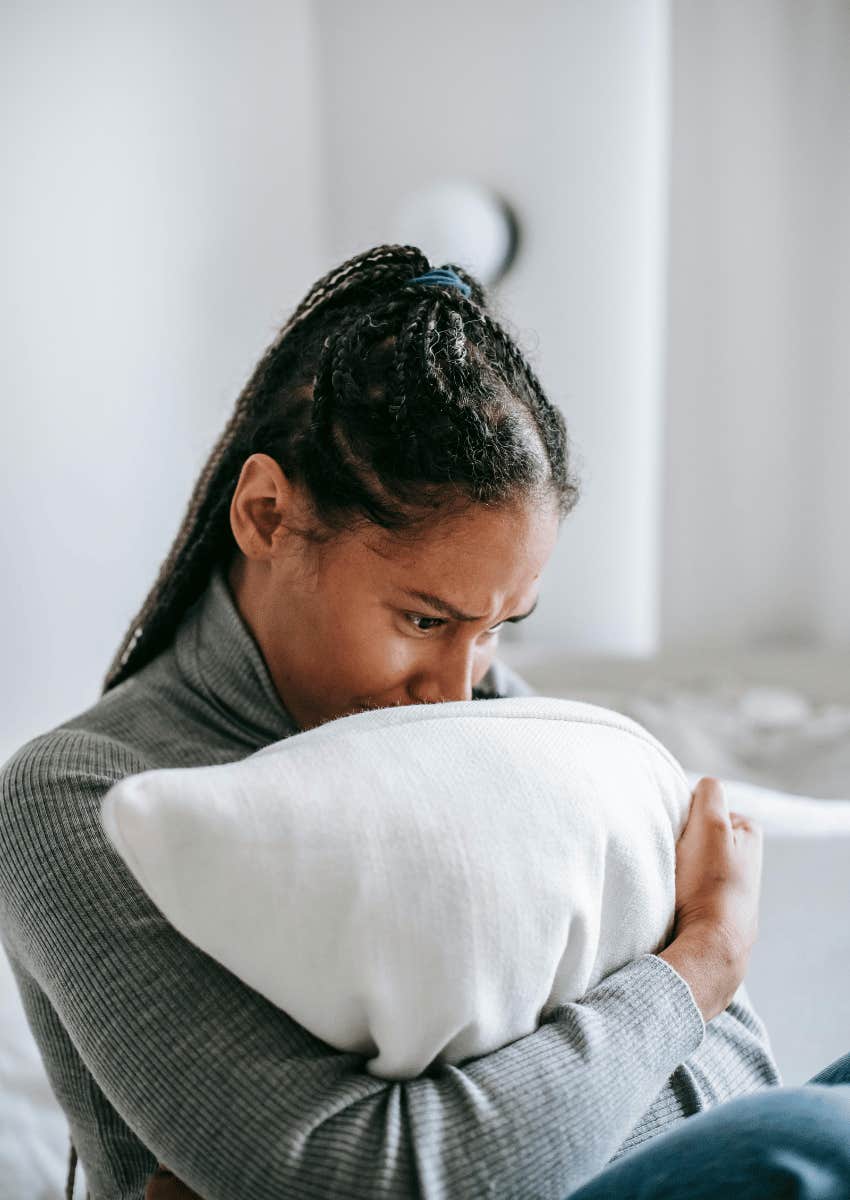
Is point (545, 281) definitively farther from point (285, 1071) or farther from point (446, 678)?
point (285, 1071)

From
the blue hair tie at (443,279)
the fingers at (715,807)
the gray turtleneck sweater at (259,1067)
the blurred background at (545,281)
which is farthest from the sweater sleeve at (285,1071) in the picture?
the blurred background at (545,281)

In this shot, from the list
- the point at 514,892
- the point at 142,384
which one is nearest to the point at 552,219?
the point at 142,384

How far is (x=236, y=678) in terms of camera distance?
87cm

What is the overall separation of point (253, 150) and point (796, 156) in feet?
3.39

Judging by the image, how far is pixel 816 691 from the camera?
1783mm

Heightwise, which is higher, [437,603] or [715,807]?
[437,603]

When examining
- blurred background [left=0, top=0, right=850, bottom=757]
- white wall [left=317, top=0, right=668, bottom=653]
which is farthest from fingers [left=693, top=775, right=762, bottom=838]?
white wall [left=317, top=0, right=668, bottom=653]

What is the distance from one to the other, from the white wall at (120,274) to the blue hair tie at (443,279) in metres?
1.08

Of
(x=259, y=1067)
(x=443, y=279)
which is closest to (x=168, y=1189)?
(x=259, y=1067)

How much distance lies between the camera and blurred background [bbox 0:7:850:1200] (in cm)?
181

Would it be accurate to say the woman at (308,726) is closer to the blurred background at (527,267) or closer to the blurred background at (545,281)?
the blurred background at (545,281)

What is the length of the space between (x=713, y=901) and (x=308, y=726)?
0.34 m

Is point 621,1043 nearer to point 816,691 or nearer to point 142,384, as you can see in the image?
point 816,691

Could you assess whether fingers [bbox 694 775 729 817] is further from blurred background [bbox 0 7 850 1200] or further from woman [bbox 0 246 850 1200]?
blurred background [bbox 0 7 850 1200]
